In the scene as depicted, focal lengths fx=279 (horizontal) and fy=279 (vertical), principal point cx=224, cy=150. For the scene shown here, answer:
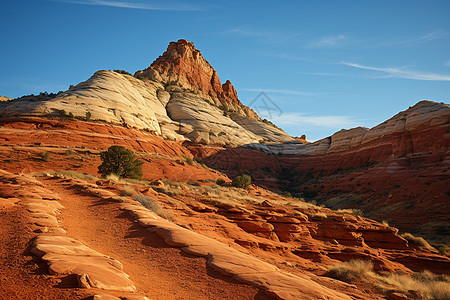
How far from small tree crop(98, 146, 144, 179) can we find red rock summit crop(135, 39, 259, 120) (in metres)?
57.5

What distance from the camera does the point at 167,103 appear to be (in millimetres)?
63938

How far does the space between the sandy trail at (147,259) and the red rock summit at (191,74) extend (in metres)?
71.9

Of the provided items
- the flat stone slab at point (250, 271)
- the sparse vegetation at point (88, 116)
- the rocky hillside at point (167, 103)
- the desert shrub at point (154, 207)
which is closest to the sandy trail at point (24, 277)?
the flat stone slab at point (250, 271)

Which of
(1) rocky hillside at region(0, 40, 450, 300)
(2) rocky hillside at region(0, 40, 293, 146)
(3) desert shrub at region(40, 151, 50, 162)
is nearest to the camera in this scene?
(1) rocky hillside at region(0, 40, 450, 300)

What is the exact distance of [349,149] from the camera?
5234 cm

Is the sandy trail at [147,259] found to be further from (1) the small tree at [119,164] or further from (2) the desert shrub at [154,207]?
(1) the small tree at [119,164]

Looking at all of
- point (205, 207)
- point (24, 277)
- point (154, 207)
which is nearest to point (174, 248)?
point (24, 277)

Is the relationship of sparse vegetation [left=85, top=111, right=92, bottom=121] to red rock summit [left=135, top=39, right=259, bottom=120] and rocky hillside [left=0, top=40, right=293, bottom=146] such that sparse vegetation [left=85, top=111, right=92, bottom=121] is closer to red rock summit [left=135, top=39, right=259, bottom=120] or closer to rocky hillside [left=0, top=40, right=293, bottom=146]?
rocky hillside [left=0, top=40, right=293, bottom=146]

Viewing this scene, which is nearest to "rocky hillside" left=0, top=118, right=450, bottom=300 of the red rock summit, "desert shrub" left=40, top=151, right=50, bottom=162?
"desert shrub" left=40, top=151, right=50, bottom=162

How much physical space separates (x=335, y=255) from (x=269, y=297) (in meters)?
10.1

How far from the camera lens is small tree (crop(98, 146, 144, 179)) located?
69.4 feet

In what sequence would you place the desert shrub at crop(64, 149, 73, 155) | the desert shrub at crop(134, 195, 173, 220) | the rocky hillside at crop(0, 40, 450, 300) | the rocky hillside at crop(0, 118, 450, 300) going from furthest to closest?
the desert shrub at crop(64, 149, 73, 155)
the desert shrub at crop(134, 195, 173, 220)
the rocky hillside at crop(0, 40, 450, 300)
the rocky hillside at crop(0, 118, 450, 300)

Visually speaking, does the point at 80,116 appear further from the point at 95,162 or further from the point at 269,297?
the point at 269,297

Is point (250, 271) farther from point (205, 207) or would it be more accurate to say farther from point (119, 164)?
point (119, 164)
